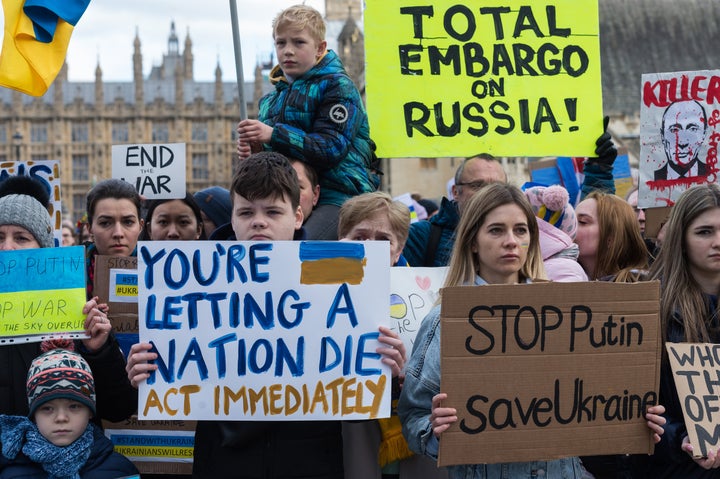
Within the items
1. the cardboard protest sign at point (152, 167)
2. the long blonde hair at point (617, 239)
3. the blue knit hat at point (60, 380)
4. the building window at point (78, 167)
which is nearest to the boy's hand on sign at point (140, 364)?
the blue knit hat at point (60, 380)

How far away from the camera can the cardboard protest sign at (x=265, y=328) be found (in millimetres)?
3277

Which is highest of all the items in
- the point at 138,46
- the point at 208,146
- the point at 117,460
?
the point at 138,46

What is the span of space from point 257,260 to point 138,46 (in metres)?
84.7

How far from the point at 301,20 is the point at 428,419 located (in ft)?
5.95

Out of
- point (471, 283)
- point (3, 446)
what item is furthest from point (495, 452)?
point (3, 446)

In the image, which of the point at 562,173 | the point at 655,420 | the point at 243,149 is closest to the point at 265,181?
the point at 243,149

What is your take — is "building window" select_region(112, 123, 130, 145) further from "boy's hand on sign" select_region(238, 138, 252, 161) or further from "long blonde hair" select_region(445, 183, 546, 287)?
"long blonde hair" select_region(445, 183, 546, 287)

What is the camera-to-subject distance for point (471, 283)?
332 centimetres

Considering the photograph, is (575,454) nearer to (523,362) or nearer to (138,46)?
(523,362)

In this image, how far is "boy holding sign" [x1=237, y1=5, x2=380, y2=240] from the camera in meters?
4.23

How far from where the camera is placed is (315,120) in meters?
4.38

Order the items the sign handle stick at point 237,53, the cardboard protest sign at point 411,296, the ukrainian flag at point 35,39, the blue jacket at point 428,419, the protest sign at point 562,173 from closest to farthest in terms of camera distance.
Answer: the blue jacket at point 428,419
the cardboard protest sign at point 411,296
the ukrainian flag at point 35,39
the sign handle stick at point 237,53
the protest sign at point 562,173

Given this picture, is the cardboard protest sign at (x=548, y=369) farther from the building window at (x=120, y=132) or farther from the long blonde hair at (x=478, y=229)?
the building window at (x=120, y=132)

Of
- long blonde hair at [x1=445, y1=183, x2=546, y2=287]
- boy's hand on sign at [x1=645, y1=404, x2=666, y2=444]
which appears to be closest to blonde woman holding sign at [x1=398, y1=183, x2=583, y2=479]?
long blonde hair at [x1=445, y1=183, x2=546, y2=287]
